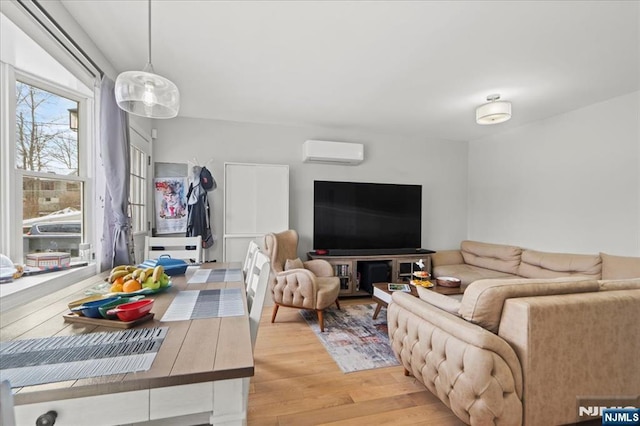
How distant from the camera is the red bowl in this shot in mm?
1082

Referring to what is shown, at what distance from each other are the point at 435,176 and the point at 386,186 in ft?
3.53

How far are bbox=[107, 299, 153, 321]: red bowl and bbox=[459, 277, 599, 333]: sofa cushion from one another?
5.26 feet

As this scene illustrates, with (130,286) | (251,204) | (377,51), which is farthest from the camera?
(251,204)

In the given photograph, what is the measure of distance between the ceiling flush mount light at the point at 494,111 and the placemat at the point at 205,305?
300cm

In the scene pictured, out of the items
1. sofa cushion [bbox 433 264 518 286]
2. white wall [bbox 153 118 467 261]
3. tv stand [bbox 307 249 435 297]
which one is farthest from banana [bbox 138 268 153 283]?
sofa cushion [bbox 433 264 518 286]

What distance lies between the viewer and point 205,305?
134 centimetres

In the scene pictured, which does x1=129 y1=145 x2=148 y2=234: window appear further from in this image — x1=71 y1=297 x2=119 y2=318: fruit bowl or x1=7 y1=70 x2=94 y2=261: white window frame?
x1=71 y1=297 x2=119 y2=318: fruit bowl

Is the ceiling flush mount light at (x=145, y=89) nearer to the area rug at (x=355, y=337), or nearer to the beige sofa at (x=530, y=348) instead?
the beige sofa at (x=530, y=348)

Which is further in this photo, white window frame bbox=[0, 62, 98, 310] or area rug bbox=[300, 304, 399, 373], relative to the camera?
area rug bbox=[300, 304, 399, 373]

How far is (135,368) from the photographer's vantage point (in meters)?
0.79

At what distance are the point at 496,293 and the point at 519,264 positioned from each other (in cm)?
299

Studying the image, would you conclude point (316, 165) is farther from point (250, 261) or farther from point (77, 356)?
point (77, 356)

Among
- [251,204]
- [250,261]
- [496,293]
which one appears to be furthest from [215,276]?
[251,204]

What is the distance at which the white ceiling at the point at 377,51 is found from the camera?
1.77 metres
